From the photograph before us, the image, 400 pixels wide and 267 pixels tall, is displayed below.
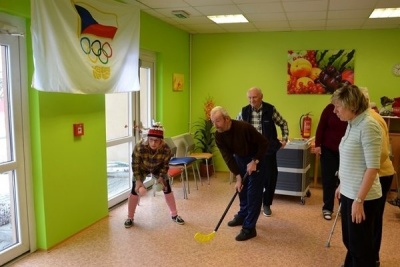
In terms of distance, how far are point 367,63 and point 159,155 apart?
3.51m

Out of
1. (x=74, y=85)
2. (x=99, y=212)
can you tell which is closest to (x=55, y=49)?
(x=74, y=85)

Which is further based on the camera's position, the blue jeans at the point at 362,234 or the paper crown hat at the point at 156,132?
the paper crown hat at the point at 156,132

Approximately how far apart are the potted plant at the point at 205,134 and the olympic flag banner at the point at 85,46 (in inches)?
87.1

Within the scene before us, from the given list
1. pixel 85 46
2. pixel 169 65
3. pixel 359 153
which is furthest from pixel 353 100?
pixel 169 65

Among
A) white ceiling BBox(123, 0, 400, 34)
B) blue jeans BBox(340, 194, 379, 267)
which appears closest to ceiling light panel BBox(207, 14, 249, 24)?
white ceiling BBox(123, 0, 400, 34)

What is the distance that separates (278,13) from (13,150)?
3.22 metres

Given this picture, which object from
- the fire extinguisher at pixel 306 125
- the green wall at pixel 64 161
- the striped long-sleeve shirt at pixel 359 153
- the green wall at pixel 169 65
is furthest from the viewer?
the fire extinguisher at pixel 306 125

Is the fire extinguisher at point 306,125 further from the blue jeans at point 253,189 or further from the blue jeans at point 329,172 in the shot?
the blue jeans at point 253,189

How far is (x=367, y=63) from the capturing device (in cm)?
517

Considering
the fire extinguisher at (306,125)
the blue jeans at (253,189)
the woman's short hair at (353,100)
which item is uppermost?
the woman's short hair at (353,100)

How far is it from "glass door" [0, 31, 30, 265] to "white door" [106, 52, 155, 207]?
1.23 m

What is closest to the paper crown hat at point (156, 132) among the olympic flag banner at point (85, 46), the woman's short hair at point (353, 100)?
the olympic flag banner at point (85, 46)

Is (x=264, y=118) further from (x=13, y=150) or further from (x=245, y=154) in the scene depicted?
(x=13, y=150)

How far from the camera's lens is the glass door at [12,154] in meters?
2.62
